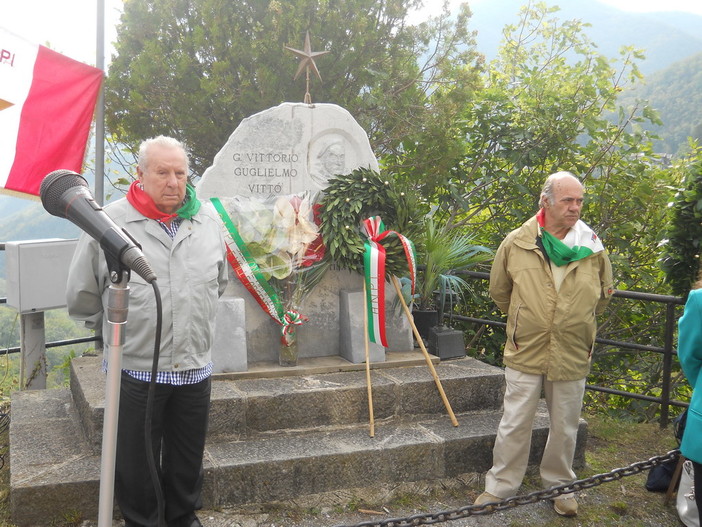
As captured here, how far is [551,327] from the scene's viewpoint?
147 inches

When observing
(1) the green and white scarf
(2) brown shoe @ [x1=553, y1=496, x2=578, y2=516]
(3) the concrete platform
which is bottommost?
(2) brown shoe @ [x1=553, y1=496, x2=578, y2=516]

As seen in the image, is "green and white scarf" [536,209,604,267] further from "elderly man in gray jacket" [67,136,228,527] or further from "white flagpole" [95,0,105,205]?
"white flagpole" [95,0,105,205]

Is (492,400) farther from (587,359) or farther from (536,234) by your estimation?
(536,234)

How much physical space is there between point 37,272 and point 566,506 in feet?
12.9

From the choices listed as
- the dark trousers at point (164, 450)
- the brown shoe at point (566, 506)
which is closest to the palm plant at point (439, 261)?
the brown shoe at point (566, 506)

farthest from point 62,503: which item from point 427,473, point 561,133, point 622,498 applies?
point 561,133

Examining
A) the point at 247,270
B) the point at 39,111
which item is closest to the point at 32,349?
the point at 247,270

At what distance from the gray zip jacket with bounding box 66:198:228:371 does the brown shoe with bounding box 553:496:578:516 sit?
2203 millimetres

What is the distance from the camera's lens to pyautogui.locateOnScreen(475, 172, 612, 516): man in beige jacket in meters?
3.72

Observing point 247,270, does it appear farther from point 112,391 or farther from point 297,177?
point 112,391

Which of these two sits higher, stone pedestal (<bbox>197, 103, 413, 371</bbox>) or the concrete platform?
stone pedestal (<bbox>197, 103, 413, 371</bbox>)

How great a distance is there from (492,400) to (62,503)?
2830 mm

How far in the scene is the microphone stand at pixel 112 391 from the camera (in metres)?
1.87

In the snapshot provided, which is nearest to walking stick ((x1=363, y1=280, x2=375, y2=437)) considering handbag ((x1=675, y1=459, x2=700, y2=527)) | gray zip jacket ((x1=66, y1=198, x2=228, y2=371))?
gray zip jacket ((x1=66, y1=198, x2=228, y2=371))
